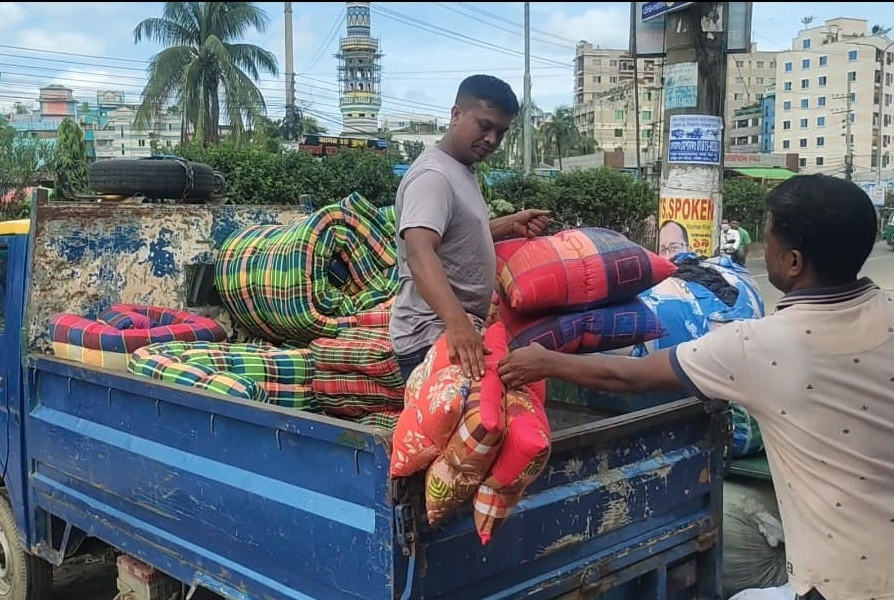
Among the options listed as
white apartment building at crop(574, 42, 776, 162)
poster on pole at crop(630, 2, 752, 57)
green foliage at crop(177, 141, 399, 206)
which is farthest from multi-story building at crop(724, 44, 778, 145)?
poster on pole at crop(630, 2, 752, 57)

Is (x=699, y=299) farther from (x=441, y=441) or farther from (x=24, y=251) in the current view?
(x=24, y=251)

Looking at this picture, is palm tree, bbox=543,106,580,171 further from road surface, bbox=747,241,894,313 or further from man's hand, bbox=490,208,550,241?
man's hand, bbox=490,208,550,241

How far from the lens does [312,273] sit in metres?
3.55

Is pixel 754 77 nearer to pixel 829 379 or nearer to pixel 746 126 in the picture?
pixel 746 126

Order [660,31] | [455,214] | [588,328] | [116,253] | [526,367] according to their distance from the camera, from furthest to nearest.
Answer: [660,31] < [116,253] < [588,328] < [455,214] < [526,367]

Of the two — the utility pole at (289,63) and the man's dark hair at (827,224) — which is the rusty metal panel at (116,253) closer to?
the man's dark hair at (827,224)

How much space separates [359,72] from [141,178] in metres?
84.5

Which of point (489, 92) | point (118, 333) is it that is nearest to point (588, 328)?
point (489, 92)

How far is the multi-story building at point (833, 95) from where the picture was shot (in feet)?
257

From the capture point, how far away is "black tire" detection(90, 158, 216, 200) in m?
4.11

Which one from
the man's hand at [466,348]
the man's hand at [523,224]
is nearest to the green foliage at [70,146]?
the man's hand at [523,224]

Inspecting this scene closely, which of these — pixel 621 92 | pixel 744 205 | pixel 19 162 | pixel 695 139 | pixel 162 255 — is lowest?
pixel 162 255

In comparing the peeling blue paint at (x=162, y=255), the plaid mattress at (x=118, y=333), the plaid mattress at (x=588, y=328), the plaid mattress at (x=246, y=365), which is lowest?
the plaid mattress at (x=246, y=365)

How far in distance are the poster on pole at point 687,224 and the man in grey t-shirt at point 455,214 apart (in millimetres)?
3470
